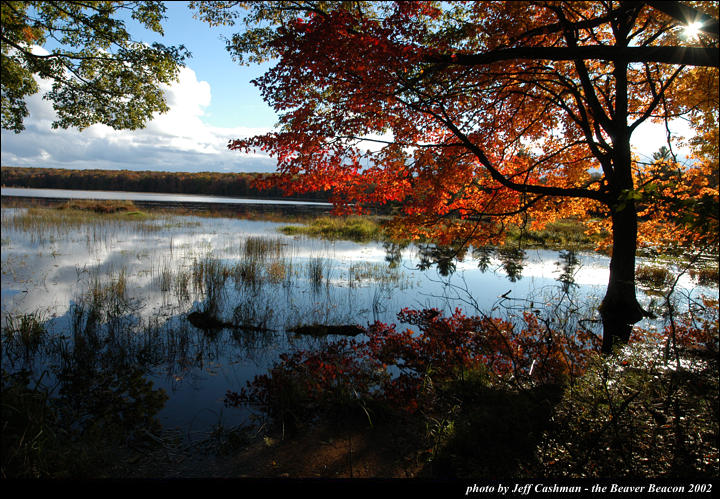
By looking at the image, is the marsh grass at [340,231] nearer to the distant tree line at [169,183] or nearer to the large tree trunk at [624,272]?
the large tree trunk at [624,272]

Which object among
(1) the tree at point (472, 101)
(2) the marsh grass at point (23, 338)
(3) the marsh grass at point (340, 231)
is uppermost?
(1) the tree at point (472, 101)

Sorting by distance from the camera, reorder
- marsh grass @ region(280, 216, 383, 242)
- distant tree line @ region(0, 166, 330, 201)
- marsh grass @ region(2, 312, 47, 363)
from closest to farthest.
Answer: marsh grass @ region(2, 312, 47, 363)
marsh grass @ region(280, 216, 383, 242)
distant tree line @ region(0, 166, 330, 201)

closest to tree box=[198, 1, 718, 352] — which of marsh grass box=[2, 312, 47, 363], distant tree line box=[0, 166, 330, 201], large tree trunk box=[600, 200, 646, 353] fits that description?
large tree trunk box=[600, 200, 646, 353]

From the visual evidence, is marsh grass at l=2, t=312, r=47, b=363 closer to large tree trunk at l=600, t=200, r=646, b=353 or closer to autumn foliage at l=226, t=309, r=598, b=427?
autumn foliage at l=226, t=309, r=598, b=427

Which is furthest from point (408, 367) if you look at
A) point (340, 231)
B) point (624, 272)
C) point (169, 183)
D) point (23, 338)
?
point (169, 183)

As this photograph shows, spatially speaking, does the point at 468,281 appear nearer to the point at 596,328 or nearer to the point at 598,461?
the point at 596,328

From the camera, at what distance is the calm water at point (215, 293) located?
563 centimetres

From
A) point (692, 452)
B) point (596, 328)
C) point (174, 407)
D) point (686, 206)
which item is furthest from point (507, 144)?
point (174, 407)

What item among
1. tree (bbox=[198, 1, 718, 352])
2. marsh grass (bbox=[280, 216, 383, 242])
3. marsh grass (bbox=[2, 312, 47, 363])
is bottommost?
marsh grass (bbox=[2, 312, 47, 363])

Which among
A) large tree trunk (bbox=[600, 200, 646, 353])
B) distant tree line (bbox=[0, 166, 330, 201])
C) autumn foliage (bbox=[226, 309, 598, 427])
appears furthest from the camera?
distant tree line (bbox=[0, 166, 330, 201])

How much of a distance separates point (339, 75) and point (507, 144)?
5.31 metres

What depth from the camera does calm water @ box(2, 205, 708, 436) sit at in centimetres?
563

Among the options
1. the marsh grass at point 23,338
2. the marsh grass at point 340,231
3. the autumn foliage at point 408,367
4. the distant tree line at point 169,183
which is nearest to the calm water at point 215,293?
the marsh grass at point 23,338

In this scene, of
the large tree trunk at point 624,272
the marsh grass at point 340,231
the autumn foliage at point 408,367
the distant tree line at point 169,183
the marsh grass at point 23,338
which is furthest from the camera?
the distant tree line at point 169,183
